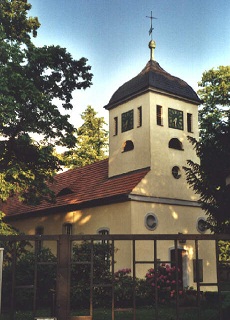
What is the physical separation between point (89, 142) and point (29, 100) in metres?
21.8

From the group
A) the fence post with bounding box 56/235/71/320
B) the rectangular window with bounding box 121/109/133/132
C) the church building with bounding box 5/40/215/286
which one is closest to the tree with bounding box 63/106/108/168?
the church building with bounding box 5/40/215/286

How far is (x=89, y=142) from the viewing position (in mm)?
40125

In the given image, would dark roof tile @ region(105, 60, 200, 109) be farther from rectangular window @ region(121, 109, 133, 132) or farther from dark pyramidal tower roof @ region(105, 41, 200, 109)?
rectangular window @ region(121, 109, 133, 132)

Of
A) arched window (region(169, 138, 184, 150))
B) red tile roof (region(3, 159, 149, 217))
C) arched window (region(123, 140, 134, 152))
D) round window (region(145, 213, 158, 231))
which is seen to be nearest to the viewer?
round window (region(145, 213, 158, 231))

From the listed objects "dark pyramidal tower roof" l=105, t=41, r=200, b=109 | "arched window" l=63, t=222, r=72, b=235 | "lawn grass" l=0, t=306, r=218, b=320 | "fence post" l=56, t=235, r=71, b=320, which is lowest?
"lawn grass" l=0, t=306, r=218, b=320

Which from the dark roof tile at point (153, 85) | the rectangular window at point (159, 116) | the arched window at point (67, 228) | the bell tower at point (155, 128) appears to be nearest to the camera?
the bell tower at point (155, 128)

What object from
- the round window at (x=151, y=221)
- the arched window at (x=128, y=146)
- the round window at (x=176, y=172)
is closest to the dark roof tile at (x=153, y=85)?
the arched window at (x=128, y=146)

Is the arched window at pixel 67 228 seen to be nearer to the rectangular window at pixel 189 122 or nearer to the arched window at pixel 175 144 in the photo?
the arched window at pixel 175 144

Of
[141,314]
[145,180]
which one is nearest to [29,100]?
[145,180]

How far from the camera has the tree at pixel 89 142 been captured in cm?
3938

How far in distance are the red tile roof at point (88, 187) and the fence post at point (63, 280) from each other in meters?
11.0

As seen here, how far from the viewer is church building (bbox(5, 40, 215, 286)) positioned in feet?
72.9

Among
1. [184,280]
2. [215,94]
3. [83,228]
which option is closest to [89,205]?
[83,228]

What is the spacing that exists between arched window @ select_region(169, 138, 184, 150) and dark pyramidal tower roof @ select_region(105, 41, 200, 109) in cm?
252
